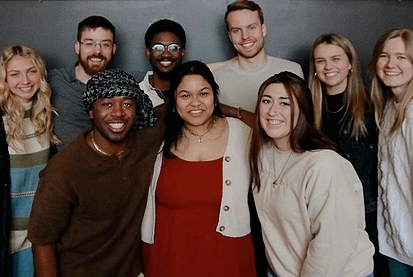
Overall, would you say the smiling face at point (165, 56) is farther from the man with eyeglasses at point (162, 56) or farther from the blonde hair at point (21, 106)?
the blonde hair at point (21, 106)

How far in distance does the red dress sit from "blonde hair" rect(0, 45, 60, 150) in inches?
29.4

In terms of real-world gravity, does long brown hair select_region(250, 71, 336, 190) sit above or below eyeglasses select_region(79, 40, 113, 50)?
below

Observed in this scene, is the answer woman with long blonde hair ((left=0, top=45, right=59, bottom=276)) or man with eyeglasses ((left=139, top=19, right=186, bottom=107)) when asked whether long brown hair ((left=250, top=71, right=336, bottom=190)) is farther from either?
woman with long blonde hair ((left=0, top=45, right=59, bottom=276))

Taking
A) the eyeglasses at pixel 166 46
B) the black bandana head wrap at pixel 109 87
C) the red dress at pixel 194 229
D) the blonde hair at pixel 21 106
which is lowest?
the red dress at pixel 194 229

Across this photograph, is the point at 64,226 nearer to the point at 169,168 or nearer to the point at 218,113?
the point at 169,168

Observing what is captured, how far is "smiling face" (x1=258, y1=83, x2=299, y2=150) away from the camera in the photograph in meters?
1.81

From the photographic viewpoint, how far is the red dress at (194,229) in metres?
1.98

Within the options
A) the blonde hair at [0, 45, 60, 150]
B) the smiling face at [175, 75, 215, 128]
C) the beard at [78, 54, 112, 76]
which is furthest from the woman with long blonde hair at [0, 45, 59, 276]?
the smiling face at [175, 75, 215, 128]

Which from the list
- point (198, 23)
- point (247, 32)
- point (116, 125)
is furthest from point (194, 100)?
point (198, 23)

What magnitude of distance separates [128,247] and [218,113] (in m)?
0.71

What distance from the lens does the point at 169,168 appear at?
2047 millimetres

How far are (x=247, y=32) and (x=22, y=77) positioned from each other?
1.21m

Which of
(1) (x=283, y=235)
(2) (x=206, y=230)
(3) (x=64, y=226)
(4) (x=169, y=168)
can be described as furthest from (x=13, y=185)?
(1) (x=283, y=235)

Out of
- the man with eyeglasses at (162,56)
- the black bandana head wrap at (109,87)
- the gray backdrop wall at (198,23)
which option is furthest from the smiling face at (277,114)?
the gray backdrop wall at (198,23)
